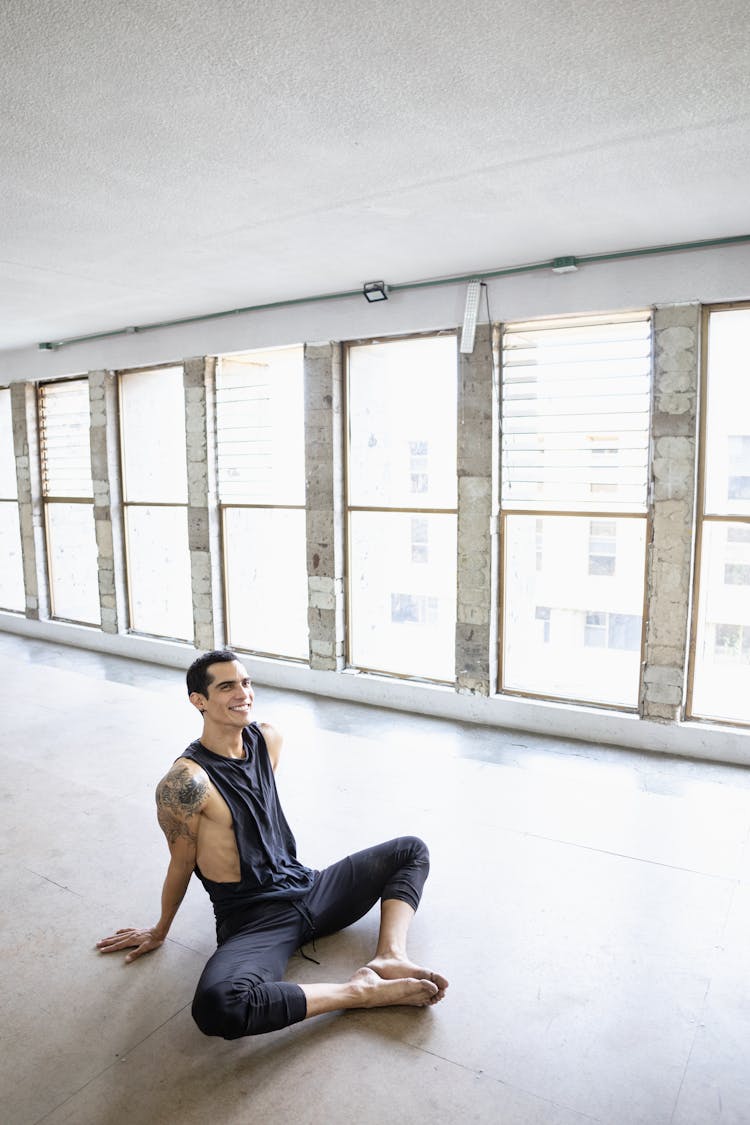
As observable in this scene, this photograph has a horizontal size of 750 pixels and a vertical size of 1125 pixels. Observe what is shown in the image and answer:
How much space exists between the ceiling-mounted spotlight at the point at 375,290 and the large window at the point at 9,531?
5.36 metres

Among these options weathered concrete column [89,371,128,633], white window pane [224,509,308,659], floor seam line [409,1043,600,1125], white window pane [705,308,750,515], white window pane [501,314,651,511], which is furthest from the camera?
weathered concrete column [89,371,128,633]

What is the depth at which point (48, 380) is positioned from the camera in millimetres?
8117

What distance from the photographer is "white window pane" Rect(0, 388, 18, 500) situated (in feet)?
29.1

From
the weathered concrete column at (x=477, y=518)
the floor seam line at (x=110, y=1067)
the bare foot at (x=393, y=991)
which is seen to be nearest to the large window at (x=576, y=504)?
the weathered concrete column at (x=477, y=518)

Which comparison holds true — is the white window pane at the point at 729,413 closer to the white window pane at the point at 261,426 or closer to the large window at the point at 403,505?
the large window at the point at 403,505

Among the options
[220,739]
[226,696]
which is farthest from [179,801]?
[226,696]

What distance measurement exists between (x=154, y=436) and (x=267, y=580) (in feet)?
6.37

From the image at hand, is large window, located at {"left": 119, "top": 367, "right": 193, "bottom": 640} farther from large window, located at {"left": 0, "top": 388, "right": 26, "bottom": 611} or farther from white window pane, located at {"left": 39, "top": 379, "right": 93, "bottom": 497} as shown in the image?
large window, located at {"left": 0, "top": 388, "right": 26, "bottom": 611}

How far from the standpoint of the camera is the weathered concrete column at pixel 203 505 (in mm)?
6698

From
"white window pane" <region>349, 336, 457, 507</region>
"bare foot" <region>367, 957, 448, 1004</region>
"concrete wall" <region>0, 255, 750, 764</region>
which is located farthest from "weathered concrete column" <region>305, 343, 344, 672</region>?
"bare foot" <region>367, 957, 448, 1004</region>

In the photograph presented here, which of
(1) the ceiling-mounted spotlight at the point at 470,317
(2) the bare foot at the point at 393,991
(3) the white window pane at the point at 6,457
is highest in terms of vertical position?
(1) the ceiling-mounted spotlight at the point at 470,317

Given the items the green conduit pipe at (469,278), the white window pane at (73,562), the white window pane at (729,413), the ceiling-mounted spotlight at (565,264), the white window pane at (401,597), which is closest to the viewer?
the green conduit pipe at (469,278)

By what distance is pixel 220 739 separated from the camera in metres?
2.87

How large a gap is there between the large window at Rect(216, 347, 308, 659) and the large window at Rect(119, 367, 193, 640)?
0.61 metres
